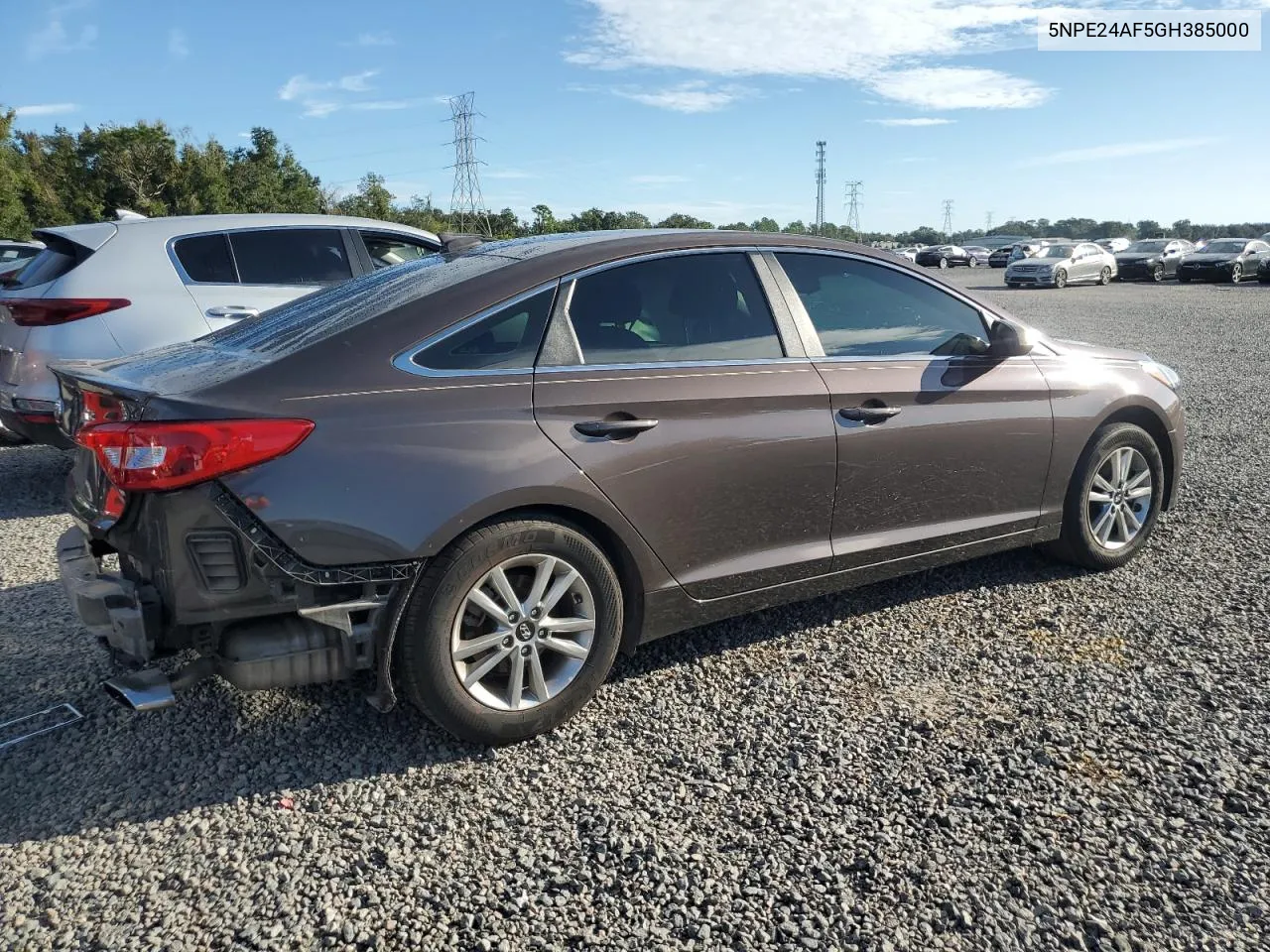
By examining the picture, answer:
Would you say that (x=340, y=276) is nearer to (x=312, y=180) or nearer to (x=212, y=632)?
(x=212, y=632)

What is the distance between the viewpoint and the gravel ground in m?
2.38

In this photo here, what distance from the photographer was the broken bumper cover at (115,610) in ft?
9.14

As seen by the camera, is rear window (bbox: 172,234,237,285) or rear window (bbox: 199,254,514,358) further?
rear window (bbox: 172,234,237,285)

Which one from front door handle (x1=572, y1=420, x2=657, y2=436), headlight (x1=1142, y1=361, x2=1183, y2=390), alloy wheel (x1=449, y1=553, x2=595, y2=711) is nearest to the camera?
alloy wheel (x1=449, y1=553, x2=595, y2=711)

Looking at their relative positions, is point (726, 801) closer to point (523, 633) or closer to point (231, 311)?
point (523, 633)

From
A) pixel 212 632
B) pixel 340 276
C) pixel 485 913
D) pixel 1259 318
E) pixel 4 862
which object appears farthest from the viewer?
pixel 1259 318

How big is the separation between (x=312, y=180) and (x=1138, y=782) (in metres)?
50.3

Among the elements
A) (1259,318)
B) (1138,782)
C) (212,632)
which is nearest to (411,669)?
(212,632)

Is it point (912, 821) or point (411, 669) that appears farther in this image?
point (411, 669)

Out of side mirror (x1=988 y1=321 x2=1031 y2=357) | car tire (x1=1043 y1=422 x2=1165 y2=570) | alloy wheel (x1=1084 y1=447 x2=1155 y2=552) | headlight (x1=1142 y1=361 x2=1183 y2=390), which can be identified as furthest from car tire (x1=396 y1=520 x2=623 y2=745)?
headlight (x1=1142 y1=361 x2=1183 y2=390)

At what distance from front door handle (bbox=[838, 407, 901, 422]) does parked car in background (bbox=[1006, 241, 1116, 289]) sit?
112 ft

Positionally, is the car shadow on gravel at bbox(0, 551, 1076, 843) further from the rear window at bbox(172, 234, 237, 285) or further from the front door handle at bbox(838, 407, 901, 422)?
the rear window at bbox(172, 234, 237, 285)

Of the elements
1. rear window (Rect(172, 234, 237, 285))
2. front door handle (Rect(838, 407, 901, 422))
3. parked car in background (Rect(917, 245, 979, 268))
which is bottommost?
front door handle (Rect(838, 407, 901, 422))

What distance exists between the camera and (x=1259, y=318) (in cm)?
1944
